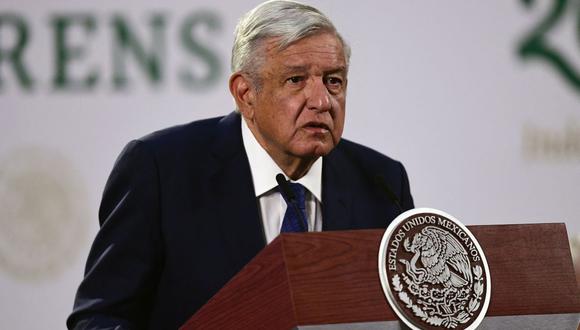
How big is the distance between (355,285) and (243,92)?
0.87m

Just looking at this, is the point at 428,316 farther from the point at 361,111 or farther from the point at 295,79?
the point at 361,111

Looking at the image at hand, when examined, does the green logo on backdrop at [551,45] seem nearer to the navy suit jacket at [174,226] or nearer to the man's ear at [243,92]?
the navy suit jacket at [174,226]

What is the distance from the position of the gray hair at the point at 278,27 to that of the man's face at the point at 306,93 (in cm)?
2

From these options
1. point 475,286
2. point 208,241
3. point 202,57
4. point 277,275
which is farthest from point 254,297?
point 202,57

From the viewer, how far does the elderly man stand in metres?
2.04

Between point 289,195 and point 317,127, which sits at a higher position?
point 317,127

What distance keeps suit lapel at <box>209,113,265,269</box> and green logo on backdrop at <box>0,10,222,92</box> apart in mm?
690

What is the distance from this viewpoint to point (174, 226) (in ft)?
6.89

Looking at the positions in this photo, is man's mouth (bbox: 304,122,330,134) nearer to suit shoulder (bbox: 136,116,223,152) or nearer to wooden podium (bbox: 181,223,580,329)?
suit shoulder (bbox: 136,116,223,152)

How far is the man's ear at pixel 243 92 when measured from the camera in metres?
2.19

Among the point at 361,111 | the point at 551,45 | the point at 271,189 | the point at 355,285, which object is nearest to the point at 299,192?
the point at 271,189

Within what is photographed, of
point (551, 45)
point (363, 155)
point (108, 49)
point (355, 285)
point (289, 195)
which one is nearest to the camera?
point (355, 285)

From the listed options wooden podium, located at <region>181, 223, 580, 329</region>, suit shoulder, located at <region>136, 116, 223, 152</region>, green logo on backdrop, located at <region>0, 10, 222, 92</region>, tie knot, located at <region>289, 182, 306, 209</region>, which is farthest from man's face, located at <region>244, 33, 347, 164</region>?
green logo on backdrop, located at <region>0, 10, 222, 92</region>

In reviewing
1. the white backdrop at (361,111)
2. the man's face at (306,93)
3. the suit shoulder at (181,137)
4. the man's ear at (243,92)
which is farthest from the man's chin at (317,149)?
the white backdrop at (361,111)
